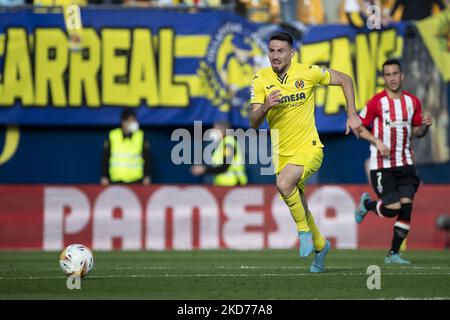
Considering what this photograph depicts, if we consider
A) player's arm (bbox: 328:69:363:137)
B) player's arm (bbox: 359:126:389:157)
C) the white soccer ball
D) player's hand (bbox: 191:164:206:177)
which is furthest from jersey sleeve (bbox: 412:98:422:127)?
player's hand (bbox: 191:164:206:177)

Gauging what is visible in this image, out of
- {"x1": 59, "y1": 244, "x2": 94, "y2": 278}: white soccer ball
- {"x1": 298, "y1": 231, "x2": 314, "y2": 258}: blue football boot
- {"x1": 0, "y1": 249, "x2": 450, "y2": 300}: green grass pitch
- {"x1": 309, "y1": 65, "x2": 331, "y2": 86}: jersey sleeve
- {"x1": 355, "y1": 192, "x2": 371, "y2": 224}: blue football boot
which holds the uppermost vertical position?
{"x1": 309, "y1": 65, "x2": 331, "y2": 86}: jersey sleeve

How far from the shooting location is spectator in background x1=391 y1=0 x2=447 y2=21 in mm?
17234

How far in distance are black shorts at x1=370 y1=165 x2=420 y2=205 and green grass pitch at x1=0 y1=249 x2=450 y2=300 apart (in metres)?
0.78

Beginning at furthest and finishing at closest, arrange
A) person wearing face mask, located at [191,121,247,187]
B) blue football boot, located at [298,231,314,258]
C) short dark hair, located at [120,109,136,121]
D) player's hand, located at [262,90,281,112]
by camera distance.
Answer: person wearing face mask, located at [191,121,247,187]
short dark hair, located at [120,109,136,121]
blue football boot, located at [298,231,314,258]
player's hand, located at [262,90,281,112]

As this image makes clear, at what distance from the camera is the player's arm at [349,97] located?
30.0ft

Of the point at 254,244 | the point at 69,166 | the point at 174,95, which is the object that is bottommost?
the point at 254,244

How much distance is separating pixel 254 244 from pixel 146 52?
391cm

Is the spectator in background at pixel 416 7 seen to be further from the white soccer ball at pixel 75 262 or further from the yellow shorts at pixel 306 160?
the white soccer ball at pixel 75 262

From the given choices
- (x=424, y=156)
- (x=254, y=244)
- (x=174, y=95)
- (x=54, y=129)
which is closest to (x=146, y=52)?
(x=174, y=95)

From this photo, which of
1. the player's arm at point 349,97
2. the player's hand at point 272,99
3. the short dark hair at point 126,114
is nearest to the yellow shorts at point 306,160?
the player's arm at point 349,97

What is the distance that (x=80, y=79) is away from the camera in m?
16.8

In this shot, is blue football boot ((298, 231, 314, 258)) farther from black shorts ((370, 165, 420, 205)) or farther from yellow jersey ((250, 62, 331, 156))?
black shorts ((370, 165, 420, 205))

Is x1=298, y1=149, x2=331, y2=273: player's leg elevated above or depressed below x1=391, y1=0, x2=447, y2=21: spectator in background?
below
